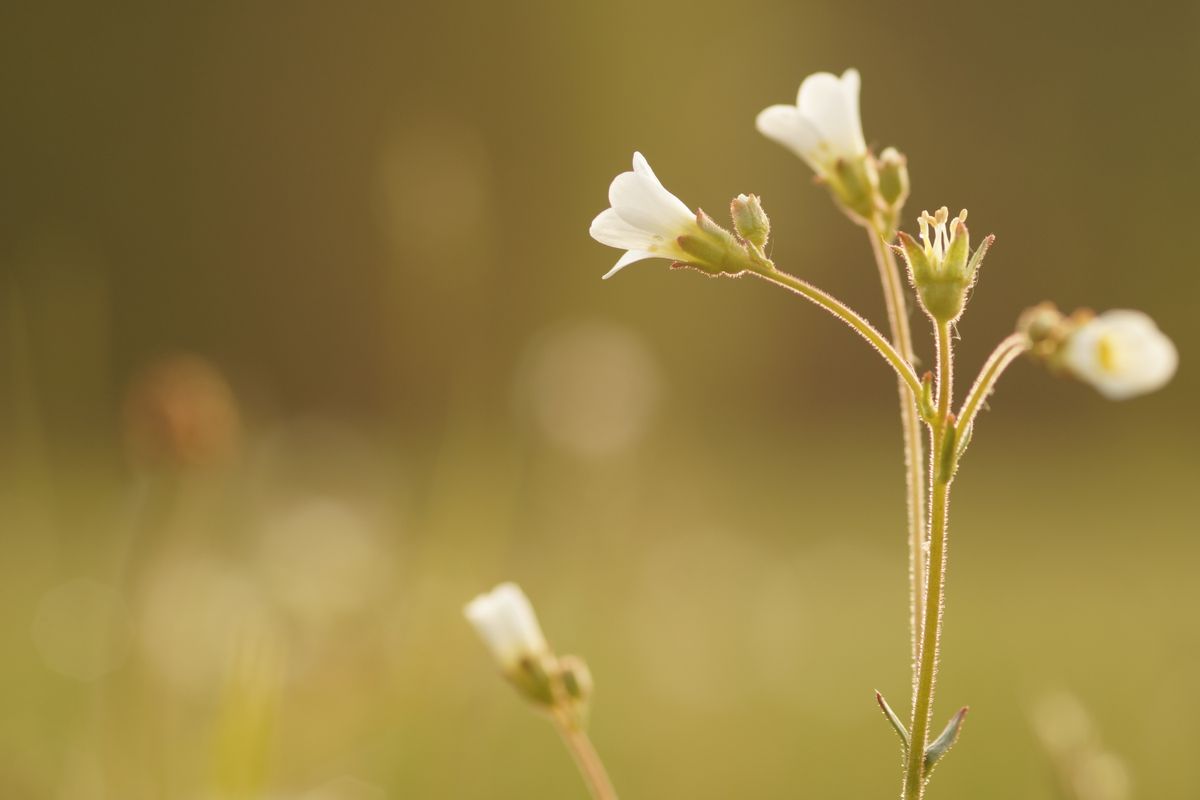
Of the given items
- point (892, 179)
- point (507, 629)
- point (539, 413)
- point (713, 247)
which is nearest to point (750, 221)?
point (713, 247)

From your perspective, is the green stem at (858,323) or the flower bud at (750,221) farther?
the flower bud at (750,221)

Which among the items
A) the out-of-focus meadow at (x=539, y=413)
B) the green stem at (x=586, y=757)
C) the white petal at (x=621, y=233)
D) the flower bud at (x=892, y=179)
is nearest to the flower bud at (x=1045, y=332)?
the flower bud at (x=892, y=179)

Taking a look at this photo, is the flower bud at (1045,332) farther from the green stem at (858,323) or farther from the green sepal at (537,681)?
the green sepal at (537,681)

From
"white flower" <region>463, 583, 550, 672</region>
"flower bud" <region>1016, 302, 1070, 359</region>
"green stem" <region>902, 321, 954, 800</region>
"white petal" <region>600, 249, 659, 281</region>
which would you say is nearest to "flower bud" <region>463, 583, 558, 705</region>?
"white flower" <region>463, 583, 550, 672</region>

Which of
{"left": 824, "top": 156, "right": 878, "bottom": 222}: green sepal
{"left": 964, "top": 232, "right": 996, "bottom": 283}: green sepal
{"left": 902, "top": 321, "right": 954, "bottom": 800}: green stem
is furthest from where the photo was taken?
{"left": 824, "top": 156, "right": 878, "bottom": 222}: green sepal

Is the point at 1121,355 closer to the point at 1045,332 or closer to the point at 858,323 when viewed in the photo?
the point at 1045,332

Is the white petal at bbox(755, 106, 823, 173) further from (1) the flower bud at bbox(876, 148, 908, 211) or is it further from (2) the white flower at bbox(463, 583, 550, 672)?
(2) the white flower at bbox(463, 583, 550, 672)
